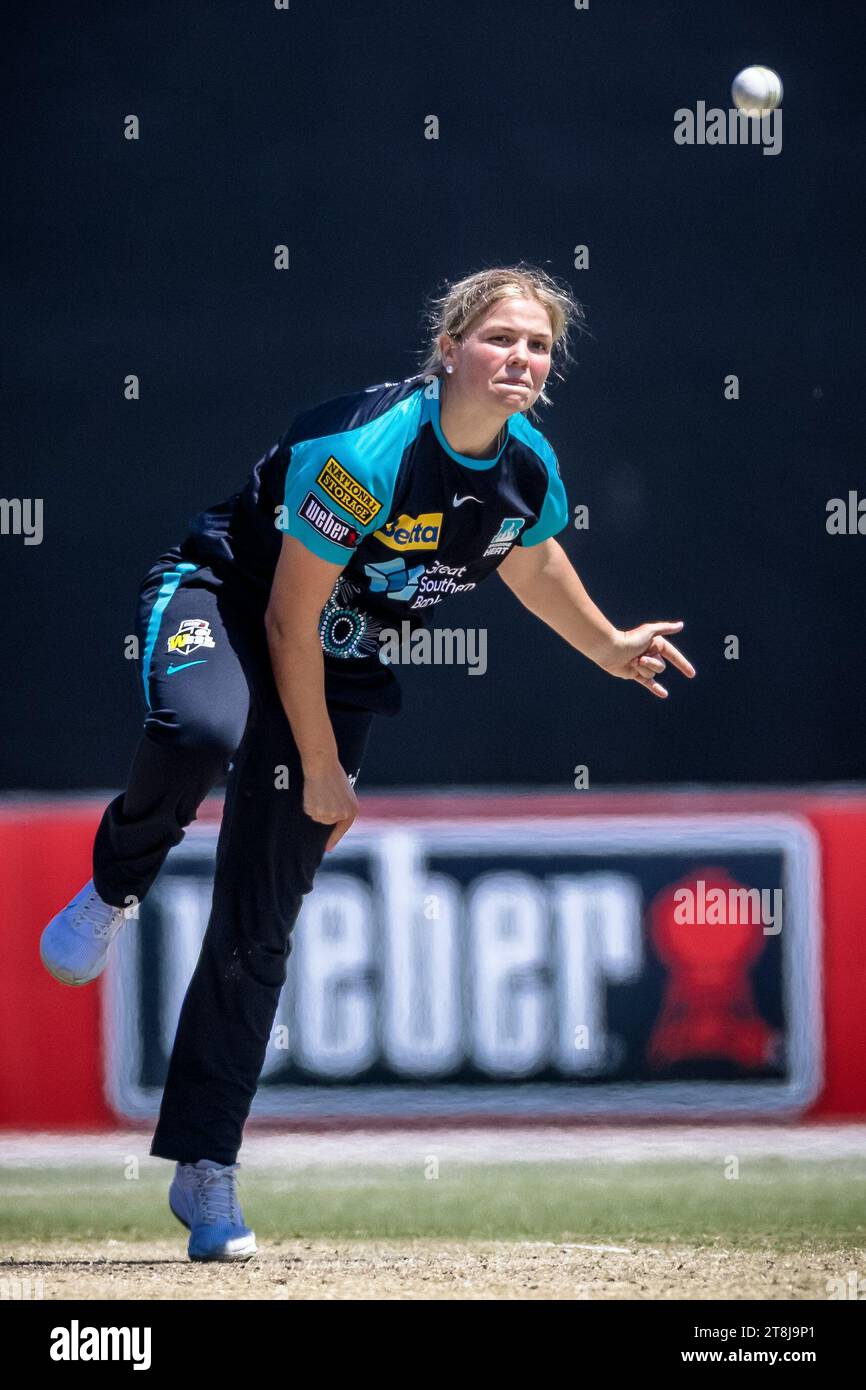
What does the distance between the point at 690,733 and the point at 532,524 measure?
97.2 inches

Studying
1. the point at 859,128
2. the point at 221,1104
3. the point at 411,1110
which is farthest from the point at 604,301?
the point at 221,1104

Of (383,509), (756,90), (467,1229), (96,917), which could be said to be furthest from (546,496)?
(756,90)

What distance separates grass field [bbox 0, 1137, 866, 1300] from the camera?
124 inches

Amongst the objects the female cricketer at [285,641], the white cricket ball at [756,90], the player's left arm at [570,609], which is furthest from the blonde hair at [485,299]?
the white cricket ball at [756,90]

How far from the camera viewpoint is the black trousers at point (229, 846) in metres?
3.15

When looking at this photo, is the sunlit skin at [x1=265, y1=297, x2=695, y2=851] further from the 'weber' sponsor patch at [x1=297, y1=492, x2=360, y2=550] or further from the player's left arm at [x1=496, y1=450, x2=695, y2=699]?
the player's left arm at [x1=496, y1=450, x2=695, y2=699]

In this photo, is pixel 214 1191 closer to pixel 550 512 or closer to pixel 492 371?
pixel 550 512

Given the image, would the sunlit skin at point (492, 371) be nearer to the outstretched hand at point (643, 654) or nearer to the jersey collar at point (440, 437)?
the jersey collar at point (440, 437)

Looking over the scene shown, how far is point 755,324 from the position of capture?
18.8 ft

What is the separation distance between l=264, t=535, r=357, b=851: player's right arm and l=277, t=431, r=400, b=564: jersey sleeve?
26 millimetres

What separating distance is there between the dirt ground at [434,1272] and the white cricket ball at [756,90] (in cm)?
330

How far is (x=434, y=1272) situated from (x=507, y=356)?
1.56m
